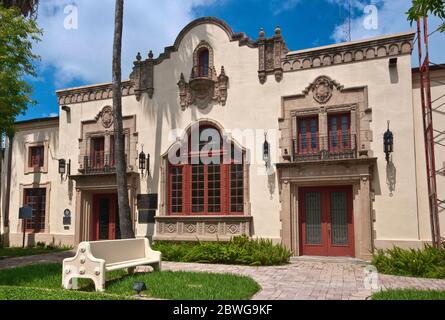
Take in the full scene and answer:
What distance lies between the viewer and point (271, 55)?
15414 mm

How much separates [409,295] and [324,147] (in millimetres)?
7361

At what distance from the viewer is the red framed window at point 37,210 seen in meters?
19.2

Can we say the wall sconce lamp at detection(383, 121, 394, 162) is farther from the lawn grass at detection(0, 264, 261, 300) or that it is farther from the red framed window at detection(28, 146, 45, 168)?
the red framed window at detection(28, 146, 45, 168)

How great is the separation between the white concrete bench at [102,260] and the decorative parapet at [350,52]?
8.57 metres

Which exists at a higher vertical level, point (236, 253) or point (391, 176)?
point (391, 176)

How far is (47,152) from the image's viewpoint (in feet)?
63.9

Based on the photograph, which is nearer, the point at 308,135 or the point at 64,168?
the point at 308,135

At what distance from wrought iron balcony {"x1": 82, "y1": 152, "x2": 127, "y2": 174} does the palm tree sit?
20.3 ft

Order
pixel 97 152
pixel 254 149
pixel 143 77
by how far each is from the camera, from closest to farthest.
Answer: pixel 254 149 < pixel 143 77 < pixel 97 152

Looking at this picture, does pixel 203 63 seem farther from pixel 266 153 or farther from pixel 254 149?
pixel 266 153

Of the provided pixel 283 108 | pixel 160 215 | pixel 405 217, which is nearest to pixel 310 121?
pixel 283 108

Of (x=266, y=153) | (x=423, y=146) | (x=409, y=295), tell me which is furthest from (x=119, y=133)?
(x=409, y=295)

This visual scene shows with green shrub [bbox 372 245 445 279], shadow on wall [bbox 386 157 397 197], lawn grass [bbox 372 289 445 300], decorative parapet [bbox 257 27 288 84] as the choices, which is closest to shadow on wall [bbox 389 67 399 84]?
shadow on wall [bbox 386 157 397 197]

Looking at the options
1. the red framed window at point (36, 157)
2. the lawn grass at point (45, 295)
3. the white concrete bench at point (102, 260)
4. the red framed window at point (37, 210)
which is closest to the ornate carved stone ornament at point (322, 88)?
the white concrete bench at point (102, 260)
